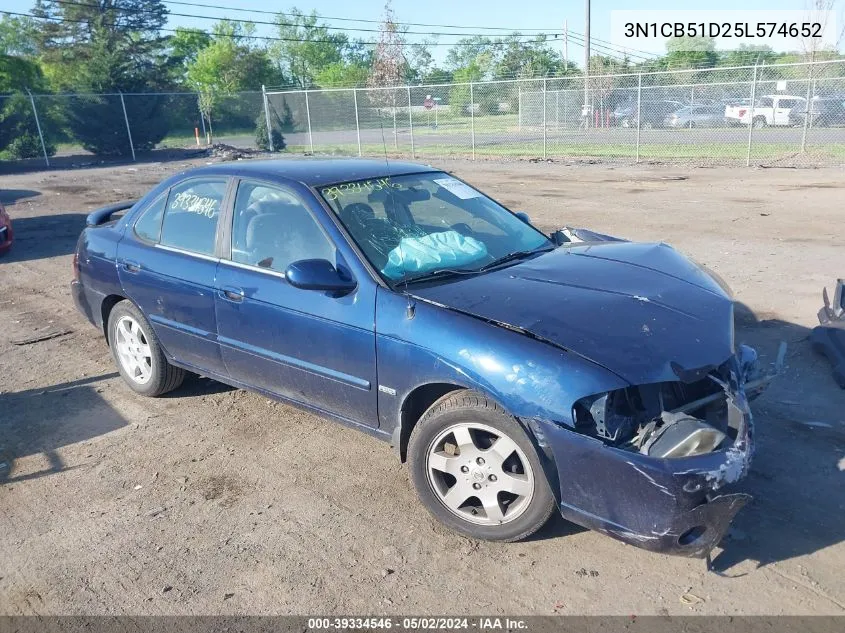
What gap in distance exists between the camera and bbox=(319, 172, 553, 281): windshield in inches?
151

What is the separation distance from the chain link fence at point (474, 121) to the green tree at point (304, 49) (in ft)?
109

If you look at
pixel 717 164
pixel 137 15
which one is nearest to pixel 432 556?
pixel 717 164

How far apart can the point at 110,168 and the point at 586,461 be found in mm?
26783

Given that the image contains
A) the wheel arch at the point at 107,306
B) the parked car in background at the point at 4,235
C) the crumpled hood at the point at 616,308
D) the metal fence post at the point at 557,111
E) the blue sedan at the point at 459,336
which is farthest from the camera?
the metal fence post at the point at 557,111

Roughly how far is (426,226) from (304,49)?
70.9m

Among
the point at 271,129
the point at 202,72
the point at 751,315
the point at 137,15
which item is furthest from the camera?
the point at 202,72

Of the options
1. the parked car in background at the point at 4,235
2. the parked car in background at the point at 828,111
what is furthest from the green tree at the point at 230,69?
the parked car in background at the point at 4,235

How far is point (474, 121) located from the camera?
2753 cm

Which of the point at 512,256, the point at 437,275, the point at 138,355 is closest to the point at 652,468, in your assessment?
the point at 437,275

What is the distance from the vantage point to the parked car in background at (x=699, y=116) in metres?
24.1

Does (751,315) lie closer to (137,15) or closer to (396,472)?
(396,472)

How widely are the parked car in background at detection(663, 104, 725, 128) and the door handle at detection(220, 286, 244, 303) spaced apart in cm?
2297

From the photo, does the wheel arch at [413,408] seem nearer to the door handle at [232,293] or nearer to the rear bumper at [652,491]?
the rear bumper at [652,491]

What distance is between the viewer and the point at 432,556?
323 cm
